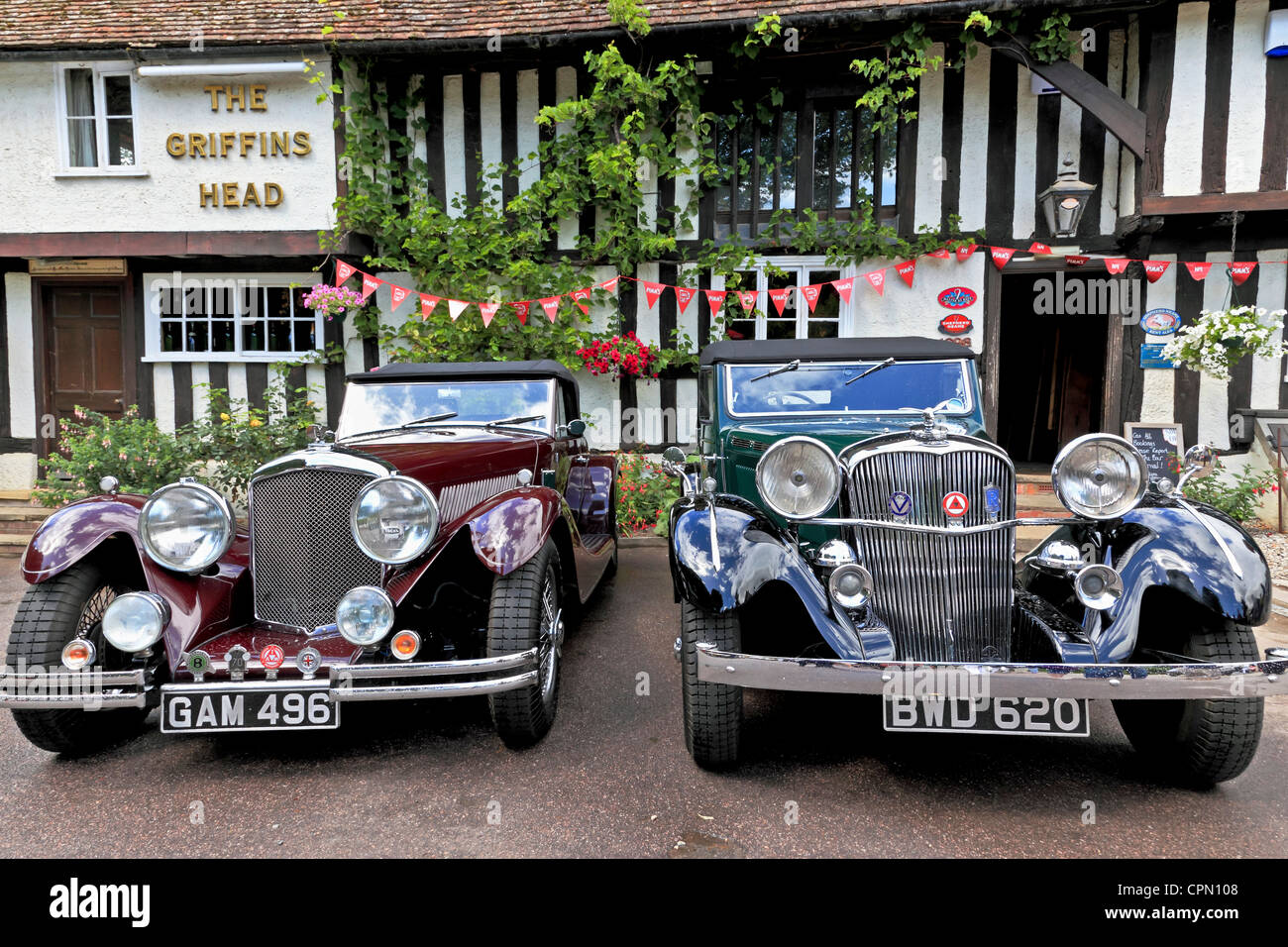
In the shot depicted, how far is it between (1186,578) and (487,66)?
806 centimetres

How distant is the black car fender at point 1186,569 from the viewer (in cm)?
229

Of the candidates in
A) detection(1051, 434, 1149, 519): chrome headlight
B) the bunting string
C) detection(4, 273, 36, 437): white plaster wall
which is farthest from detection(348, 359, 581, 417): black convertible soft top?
detection(4, 273, 36, 437): white plaster wall

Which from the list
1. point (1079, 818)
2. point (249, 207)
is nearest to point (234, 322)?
point (249, 207)

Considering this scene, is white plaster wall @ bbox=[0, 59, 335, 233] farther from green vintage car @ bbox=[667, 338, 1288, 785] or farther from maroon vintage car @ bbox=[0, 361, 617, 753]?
green vintage car @ bbox=[667, 338, 1288, 785]

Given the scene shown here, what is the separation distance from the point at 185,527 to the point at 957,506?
9.38 feet

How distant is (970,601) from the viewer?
2.55 meters

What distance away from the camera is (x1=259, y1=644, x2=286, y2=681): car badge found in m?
2.45

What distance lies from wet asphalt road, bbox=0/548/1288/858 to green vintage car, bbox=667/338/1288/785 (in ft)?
0.74

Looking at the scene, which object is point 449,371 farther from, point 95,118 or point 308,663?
point 95,118

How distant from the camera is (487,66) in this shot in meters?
7.77

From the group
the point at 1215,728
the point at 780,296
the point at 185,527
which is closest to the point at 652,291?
the point at 780,296

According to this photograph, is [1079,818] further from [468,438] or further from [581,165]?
[581,165]

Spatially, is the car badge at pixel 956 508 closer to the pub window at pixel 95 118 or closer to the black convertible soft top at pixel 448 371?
the black convertible soft top at pixel 448 371

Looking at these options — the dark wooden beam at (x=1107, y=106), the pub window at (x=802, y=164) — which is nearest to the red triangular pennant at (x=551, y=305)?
the pub window at (x=802, y=164)
